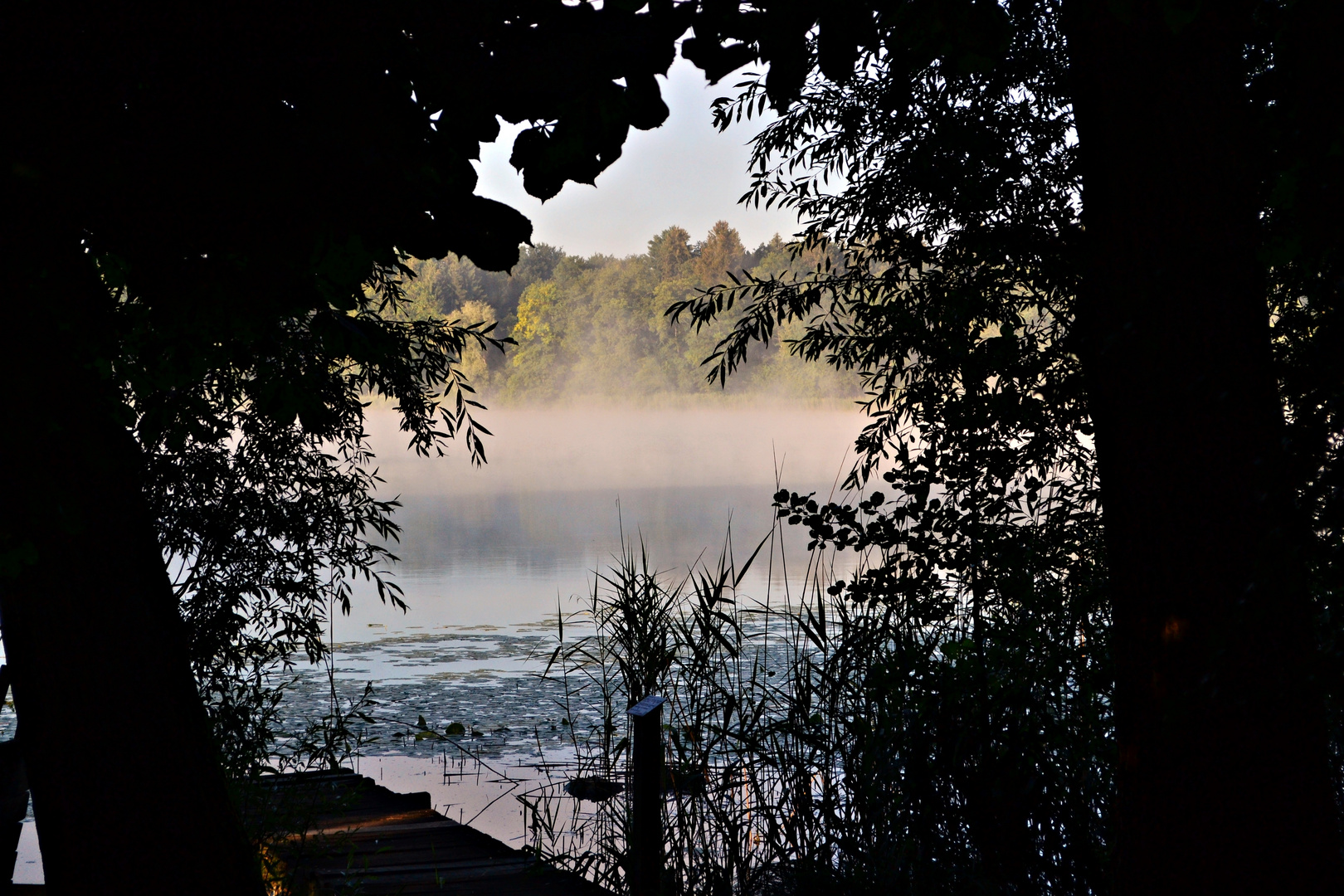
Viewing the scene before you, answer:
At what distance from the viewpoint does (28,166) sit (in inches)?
61.2

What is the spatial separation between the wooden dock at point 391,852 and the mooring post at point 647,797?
507mm

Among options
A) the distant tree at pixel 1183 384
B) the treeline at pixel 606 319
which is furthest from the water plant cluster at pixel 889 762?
the treeline at pixel 606 319

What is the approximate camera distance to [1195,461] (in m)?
1.91

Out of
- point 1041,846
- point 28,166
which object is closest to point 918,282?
point 1041,846

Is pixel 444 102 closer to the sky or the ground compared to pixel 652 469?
closer to the ground

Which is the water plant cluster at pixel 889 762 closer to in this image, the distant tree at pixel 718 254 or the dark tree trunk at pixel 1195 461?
the dark tree trunk at pixel 1195 461

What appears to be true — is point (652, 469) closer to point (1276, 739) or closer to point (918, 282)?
point (918, 282)

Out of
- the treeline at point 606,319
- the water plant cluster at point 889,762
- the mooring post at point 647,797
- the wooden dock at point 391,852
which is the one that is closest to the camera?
the mooring post at point 647,797

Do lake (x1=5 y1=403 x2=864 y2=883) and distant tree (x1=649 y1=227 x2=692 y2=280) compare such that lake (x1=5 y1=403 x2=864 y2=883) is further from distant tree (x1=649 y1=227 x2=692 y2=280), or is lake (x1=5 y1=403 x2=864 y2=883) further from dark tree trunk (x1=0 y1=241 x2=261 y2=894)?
distant tree (x1=649 y1=227 x2=692 y2=280)

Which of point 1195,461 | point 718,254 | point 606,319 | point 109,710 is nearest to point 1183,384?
point 1195,461

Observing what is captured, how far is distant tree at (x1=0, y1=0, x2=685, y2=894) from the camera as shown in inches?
64.4

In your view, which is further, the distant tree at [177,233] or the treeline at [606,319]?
the treeline at [606,319]

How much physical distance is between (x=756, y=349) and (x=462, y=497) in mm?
13037

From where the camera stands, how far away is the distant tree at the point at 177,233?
163 cm
